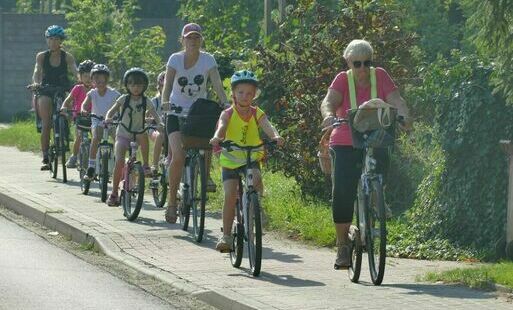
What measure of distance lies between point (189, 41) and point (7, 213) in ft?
12.6

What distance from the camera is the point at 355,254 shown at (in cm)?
1091

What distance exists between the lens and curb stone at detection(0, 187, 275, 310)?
1009cm

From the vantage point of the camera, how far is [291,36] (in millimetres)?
16922

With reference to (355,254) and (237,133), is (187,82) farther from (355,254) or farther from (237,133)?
(355,254)

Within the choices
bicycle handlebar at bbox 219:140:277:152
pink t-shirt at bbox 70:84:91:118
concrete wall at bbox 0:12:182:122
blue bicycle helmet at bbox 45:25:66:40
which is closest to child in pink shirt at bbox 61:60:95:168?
pink t-shirt at bbox 70:84:91:118

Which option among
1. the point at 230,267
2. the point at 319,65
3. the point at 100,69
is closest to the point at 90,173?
the point at 100,69

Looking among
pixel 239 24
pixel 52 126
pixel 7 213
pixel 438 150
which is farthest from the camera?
pixel 239 24

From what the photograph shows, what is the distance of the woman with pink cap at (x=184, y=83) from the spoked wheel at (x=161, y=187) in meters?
1.72

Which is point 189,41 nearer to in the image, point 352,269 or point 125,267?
point 125,267

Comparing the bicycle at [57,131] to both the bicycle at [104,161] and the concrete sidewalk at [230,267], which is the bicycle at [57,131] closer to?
the concrete sidewalk at [230,267]

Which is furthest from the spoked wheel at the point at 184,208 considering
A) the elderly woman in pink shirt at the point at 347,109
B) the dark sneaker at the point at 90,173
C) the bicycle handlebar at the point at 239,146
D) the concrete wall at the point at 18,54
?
the concrete wall at the point at 18,54

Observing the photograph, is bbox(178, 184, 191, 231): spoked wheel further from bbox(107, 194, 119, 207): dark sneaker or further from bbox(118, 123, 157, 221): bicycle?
bbox(107, 194, 119, 207): dark sneaker

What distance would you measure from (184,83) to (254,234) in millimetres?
3196

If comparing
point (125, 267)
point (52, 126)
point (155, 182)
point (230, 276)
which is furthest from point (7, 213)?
point (230, 276)
